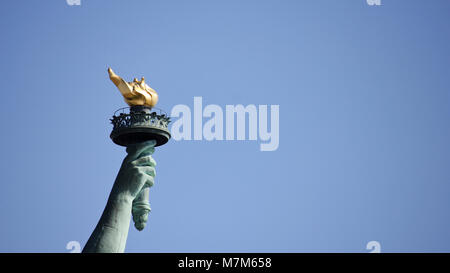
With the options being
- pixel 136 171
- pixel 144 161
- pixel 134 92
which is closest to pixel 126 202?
pixel 136 171

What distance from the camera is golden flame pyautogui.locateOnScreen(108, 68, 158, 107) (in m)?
43.1

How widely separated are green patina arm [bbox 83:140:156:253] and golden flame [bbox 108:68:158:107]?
2.20m

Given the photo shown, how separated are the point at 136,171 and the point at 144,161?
895mm

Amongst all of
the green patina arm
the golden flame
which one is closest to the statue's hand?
the green patina arm

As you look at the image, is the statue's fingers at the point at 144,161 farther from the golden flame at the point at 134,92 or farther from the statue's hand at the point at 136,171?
the golden flame at the point at 134,92

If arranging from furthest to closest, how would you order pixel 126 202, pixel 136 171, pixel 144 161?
1. pixel 144 161
2. pixel 136 171
3. pixel 126 202

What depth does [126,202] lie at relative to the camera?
40.8 meters

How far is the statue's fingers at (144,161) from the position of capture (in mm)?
41938

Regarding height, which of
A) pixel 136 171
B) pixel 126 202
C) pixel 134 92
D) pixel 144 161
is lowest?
pixel 126 202

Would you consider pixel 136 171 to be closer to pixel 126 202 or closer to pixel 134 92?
pixel 126 202
